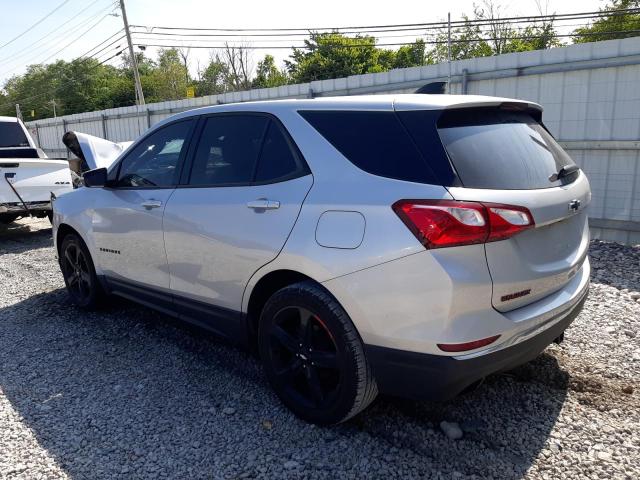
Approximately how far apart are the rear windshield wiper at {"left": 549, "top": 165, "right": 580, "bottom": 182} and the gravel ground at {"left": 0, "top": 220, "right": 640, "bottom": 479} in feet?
4.30

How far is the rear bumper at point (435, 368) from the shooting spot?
2.37 m

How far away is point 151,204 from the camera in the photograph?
12.5ft

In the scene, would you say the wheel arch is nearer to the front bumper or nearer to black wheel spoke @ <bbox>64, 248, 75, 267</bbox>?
black wheel spoke @ <bbox>64, 248, 75, 267</bbox>

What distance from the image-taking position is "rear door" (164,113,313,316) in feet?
9.64

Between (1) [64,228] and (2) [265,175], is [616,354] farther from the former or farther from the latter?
(1) [64,228]

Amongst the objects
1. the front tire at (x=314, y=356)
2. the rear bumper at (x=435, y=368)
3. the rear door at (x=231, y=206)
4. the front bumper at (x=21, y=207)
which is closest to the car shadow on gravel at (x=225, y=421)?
the front tire at (x=314, y=356)

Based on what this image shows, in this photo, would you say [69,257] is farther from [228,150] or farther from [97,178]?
[228,150]

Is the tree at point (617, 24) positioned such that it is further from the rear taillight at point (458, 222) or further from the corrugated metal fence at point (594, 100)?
the rear taillight at point (458, 222)

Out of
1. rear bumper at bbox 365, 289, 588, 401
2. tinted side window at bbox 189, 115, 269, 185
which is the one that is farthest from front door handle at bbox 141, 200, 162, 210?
rear bumper at bbox 365, 289, 588, 401

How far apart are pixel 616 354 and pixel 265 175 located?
2.72 m

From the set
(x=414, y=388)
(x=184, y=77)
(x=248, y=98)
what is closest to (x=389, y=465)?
(x=414, y=388)

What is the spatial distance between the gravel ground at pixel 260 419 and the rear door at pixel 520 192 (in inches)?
31.7

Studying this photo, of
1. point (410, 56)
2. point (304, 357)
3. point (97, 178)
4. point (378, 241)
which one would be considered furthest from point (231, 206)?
point (410, 56)

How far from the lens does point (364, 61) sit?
3981cm
